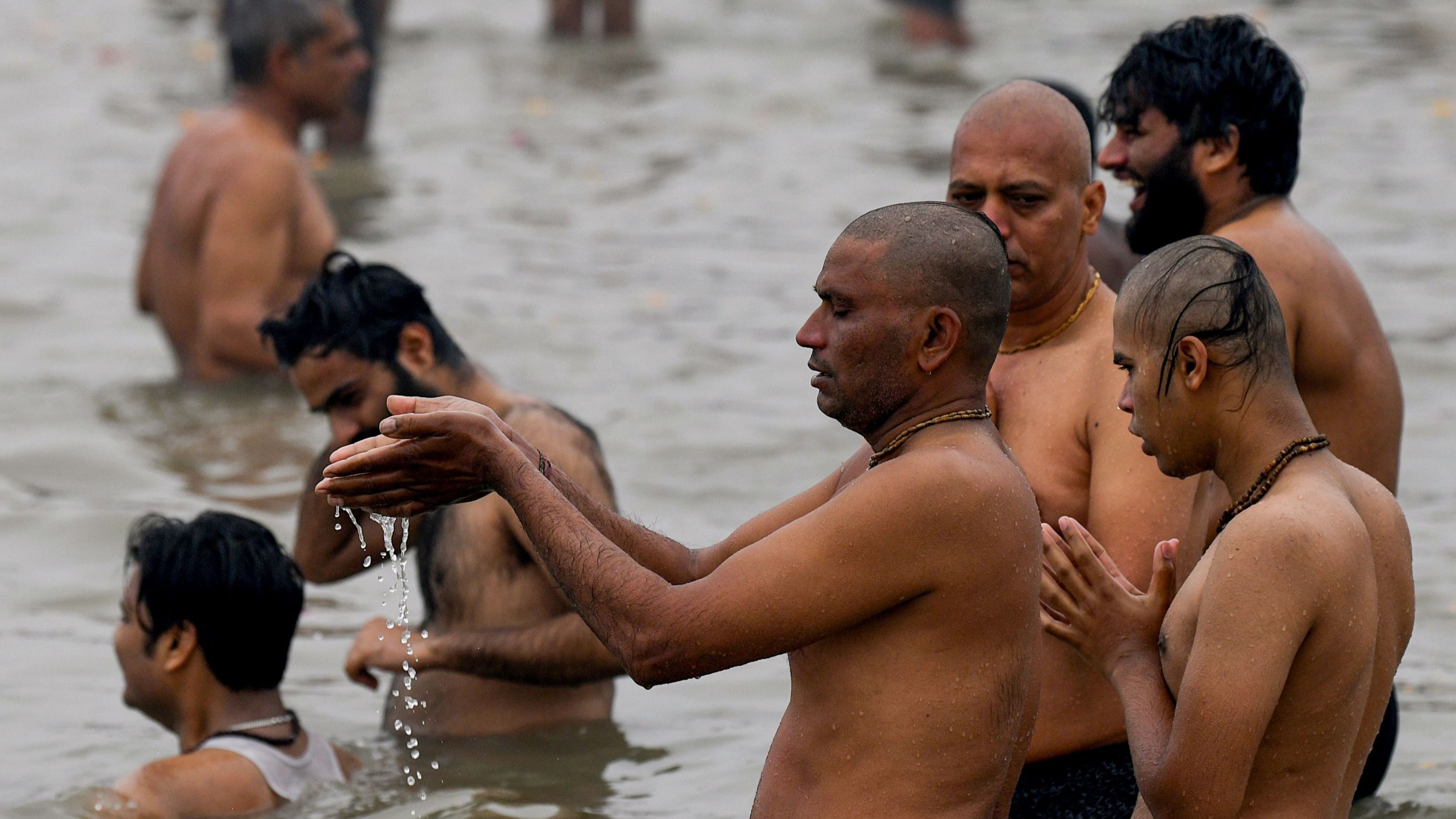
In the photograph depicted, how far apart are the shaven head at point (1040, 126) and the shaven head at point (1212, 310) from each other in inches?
33.4

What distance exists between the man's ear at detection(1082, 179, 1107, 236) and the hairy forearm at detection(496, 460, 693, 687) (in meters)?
1.39

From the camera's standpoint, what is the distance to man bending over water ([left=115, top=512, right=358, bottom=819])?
460 cm

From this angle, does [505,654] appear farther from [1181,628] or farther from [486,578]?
[1181,628]

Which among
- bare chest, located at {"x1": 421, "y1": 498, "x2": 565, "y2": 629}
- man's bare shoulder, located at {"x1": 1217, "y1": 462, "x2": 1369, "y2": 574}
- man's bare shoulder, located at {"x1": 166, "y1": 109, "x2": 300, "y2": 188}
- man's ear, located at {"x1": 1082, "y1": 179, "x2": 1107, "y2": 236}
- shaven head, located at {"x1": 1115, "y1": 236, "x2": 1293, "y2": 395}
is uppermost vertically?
shaven head, located at {"x1": 1115, "y1": 236, "x2": 1293, "y2": 395}

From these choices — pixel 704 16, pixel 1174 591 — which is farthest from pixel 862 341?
pixel 704 16

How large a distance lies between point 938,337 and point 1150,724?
0.70m

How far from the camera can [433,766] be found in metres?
4.98

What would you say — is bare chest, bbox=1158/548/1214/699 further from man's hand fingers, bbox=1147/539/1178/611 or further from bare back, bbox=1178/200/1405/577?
bare back, bbox=1178/200/1405/577

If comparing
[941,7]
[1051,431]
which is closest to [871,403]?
[1051,431]

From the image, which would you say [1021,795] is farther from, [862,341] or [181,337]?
[181,337]

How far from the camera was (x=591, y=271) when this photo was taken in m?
11.5

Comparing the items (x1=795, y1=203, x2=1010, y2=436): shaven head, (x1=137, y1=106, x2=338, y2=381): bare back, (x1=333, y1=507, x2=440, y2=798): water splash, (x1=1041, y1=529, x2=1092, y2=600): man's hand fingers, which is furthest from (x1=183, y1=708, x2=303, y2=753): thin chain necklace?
(x1=137, y1=106, x2=338, y2=381): bare back

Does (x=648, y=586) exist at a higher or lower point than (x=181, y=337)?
higher

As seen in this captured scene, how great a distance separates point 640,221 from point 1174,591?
953 centimetres
